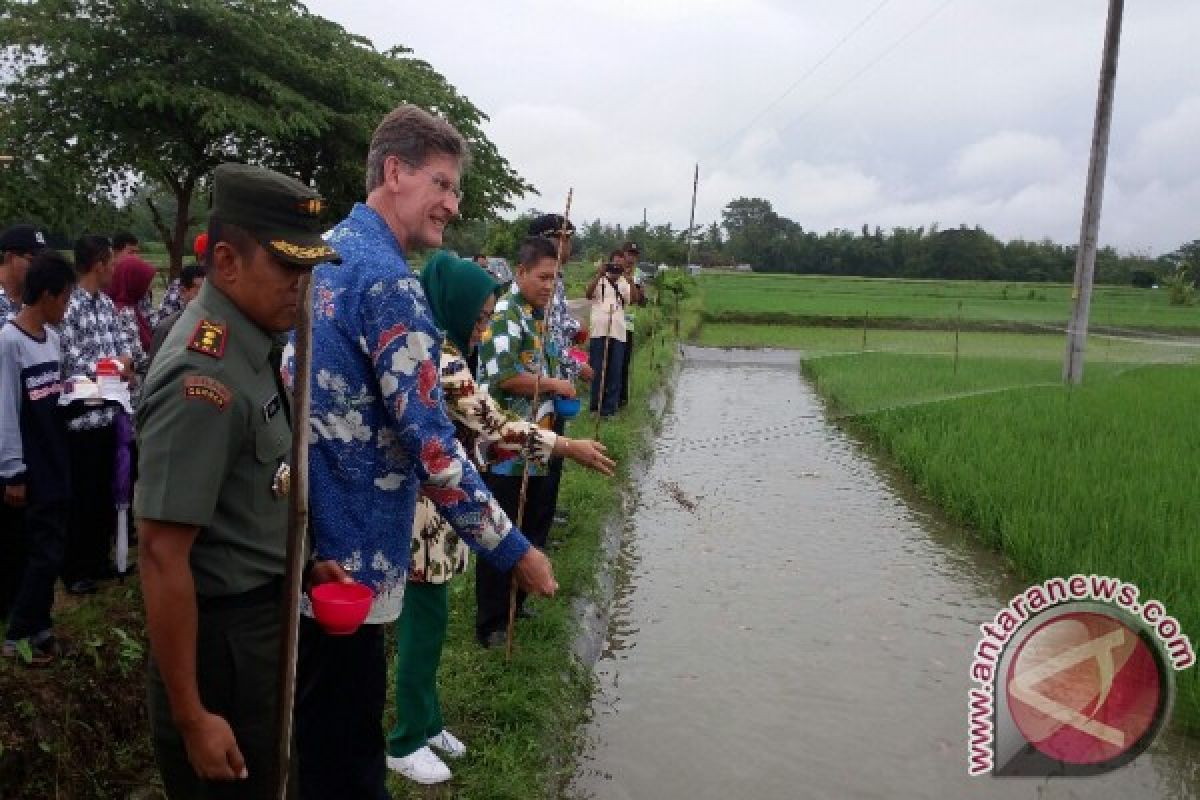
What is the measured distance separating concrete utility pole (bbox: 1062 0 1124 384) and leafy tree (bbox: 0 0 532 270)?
32.1 feet

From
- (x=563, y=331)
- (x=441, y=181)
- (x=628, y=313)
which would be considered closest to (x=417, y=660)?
(x=441, y=181)

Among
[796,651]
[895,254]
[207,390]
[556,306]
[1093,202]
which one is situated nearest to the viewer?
[207,390]

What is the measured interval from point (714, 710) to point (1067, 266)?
61.7m

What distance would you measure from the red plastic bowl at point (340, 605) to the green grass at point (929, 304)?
18.8 metres

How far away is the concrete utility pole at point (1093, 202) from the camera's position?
37.2ft

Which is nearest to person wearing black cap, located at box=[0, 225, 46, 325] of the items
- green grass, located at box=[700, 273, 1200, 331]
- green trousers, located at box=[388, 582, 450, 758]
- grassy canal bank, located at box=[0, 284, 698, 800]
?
grassy canal bank, located at box=[0, 284, 698, 800]

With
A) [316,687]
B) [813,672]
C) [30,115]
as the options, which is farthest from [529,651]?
[30,115]

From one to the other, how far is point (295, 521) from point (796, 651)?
344 cm

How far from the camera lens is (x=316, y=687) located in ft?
6.64

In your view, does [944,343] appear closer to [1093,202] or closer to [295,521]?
[1093,202]

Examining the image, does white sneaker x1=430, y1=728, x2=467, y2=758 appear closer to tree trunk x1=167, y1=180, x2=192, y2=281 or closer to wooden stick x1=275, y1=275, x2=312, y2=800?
wooden stick x1=275, y1=275, x2=312, y2=800

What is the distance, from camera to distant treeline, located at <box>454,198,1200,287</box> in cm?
4372

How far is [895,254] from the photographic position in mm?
63156

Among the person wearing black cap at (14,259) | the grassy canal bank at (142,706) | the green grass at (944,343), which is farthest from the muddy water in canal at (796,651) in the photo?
the green grass at (944,343)
